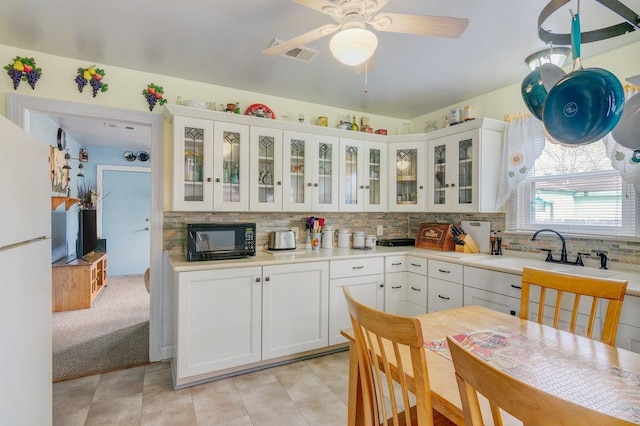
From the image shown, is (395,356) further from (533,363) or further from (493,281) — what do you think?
A: (493,281)

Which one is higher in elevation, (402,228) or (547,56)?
(547,56)

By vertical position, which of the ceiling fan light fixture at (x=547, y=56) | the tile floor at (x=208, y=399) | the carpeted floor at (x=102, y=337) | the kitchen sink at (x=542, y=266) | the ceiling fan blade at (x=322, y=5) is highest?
the ceiling fan light fixture at (x=547, y=56)

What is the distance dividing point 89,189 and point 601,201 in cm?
672

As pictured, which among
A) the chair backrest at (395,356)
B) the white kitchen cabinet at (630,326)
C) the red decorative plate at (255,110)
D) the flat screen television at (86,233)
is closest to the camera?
the chair backrest at (395,356)

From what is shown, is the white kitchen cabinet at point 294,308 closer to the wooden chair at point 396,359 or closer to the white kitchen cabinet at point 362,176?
the white kitchen cabinet at point 362,176

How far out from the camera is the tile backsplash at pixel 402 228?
7.56 feet

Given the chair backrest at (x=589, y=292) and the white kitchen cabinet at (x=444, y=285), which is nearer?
the chair backrest at (x=589, y=292)

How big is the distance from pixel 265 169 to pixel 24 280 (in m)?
1.92

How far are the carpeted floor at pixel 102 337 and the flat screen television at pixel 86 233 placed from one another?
699mm

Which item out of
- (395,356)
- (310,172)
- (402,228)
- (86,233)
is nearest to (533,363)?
(395,356)

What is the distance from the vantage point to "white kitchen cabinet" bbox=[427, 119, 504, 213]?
2939mm

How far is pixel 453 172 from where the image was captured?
3160 mm

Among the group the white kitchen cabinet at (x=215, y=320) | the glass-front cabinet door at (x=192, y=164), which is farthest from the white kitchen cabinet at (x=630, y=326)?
the glass-front cabinet door at (x=192, y=164)

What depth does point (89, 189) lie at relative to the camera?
5.49m
